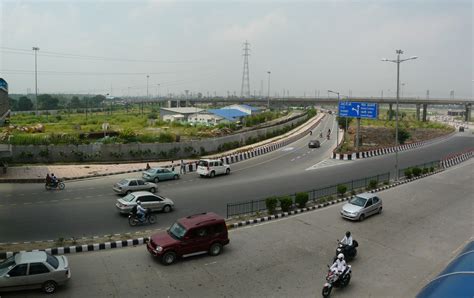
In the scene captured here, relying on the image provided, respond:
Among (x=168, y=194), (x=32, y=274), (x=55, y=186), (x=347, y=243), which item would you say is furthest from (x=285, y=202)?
(x=55, y=186)

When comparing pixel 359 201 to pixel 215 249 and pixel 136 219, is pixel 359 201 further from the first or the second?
pixel 136 219

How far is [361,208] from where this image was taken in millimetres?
21344

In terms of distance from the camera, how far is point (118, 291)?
41.6 feet

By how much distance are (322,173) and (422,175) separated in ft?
25.7

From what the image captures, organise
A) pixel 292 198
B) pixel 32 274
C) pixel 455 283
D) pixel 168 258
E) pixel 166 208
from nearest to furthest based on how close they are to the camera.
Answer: pixel 455 283 < pixel 32 274 < pixel 168 258 < pixel 166 208 < pixel 292 198

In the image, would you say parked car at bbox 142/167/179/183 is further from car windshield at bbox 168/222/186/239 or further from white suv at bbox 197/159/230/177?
car windshield at bbox 168/222/186/239

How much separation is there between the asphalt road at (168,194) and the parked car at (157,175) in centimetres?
65

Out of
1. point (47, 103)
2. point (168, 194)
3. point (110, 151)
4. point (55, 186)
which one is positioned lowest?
point (168, 194)

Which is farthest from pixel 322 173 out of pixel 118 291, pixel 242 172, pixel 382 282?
pixel 118 291

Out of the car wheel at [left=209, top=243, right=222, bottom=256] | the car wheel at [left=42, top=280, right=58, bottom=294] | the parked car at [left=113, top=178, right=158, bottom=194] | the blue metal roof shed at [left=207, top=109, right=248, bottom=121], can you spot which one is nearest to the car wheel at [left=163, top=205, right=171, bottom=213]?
the parked car at [left=113, top=178, right=158, bottom=194]

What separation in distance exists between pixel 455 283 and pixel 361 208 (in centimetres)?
1177

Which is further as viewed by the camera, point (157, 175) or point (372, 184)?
point (157, 175)

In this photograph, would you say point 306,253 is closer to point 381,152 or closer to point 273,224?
point 273,224

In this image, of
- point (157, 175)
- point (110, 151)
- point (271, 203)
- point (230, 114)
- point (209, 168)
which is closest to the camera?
point (271, 203)
